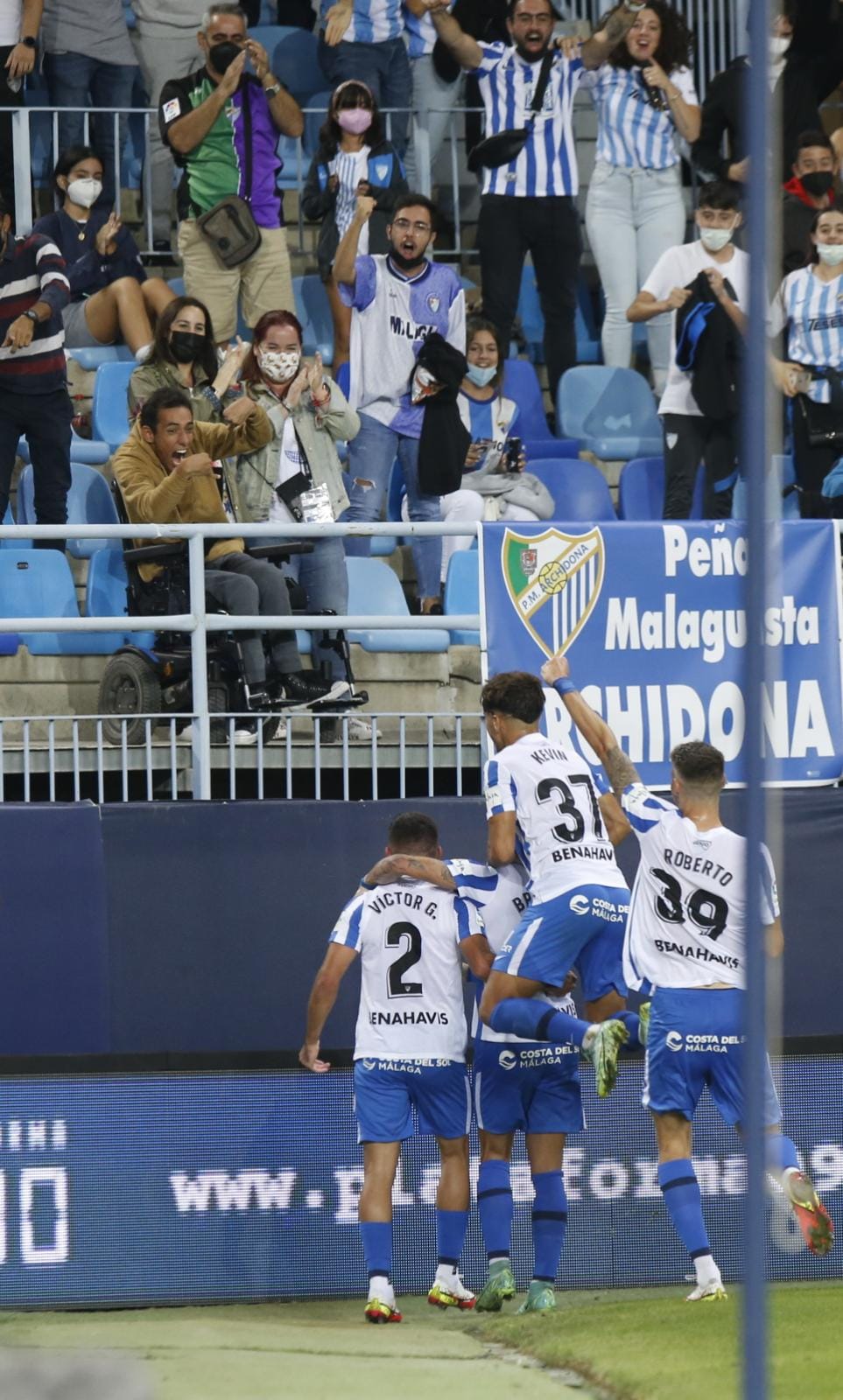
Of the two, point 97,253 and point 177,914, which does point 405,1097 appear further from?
point 97,253

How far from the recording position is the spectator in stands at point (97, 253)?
1288cm

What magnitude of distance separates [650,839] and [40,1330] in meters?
3.07

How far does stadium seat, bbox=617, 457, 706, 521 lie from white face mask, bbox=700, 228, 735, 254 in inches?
51.2

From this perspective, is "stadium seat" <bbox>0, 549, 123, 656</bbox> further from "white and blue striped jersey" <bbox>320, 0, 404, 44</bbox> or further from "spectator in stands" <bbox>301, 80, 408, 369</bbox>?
"white and blue striped jersey" <bbox>320, 0, 404, 44</bbox>

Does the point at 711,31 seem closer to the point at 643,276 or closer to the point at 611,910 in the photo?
the point at 643,276

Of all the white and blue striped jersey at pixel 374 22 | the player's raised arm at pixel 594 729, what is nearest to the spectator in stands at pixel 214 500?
the player's raised arm at pixel 594 729

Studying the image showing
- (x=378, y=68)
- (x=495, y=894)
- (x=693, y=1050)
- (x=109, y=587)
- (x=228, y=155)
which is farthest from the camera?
(x=378, y=68)

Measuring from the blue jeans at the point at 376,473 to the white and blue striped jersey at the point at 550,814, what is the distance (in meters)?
2.81

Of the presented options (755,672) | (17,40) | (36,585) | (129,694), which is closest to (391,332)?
(36,585)

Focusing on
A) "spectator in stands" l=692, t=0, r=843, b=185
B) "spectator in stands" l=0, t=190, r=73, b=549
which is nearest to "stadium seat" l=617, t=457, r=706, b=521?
"spectator in stands" l=692, t=0, r=843, b=185

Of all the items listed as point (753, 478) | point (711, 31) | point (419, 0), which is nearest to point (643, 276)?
point (419, 0)

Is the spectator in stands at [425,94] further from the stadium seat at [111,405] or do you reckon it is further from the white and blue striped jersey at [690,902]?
the white and blue striped jersey at [690,902]

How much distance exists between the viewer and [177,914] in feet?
32.0

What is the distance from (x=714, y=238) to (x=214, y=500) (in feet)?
13.3
